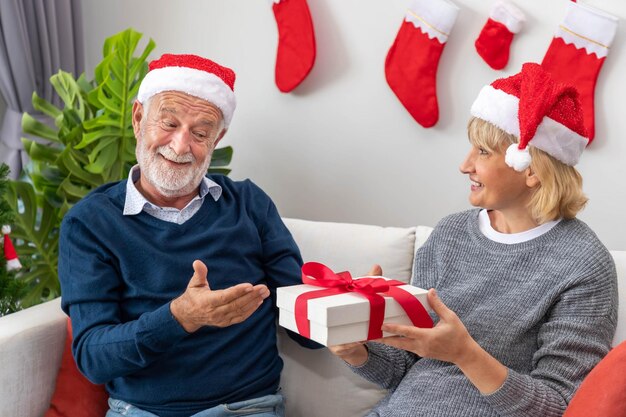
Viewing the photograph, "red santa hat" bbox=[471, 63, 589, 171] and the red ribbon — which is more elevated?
"red santa hat" bbox=[471, 63, 589, 171]

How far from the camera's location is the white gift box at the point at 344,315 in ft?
4.90

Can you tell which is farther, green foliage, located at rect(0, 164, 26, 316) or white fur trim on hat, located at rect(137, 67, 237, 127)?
green foliage, located at rect(0, 164, 26, 316)

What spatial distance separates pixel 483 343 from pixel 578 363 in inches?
8.0

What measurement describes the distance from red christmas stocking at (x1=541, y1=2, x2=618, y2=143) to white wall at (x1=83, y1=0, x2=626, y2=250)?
49 millimetres

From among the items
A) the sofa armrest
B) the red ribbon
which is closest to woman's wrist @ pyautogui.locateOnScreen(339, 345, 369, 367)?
the red ribbon

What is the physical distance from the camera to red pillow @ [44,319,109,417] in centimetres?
201

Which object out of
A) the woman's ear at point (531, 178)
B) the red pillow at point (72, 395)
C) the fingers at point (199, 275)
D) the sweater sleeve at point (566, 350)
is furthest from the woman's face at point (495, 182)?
the red pillow at point (72, 395)

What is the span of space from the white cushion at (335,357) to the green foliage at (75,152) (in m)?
0.72

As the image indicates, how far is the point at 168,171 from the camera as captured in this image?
1948mm

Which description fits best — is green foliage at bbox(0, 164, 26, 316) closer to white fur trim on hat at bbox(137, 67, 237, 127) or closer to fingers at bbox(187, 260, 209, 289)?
white fur trim on hat at bbox(137, 67, 237, 127)

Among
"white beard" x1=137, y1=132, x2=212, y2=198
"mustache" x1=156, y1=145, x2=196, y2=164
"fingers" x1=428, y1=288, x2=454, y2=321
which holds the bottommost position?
"fingers" x1=428, y1=288, x2=454, y2=321

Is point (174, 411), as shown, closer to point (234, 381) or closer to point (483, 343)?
point (234, 381)

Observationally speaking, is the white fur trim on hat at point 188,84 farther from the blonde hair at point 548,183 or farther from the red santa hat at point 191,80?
the blonde hair at point 548,183

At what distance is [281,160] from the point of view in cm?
296
